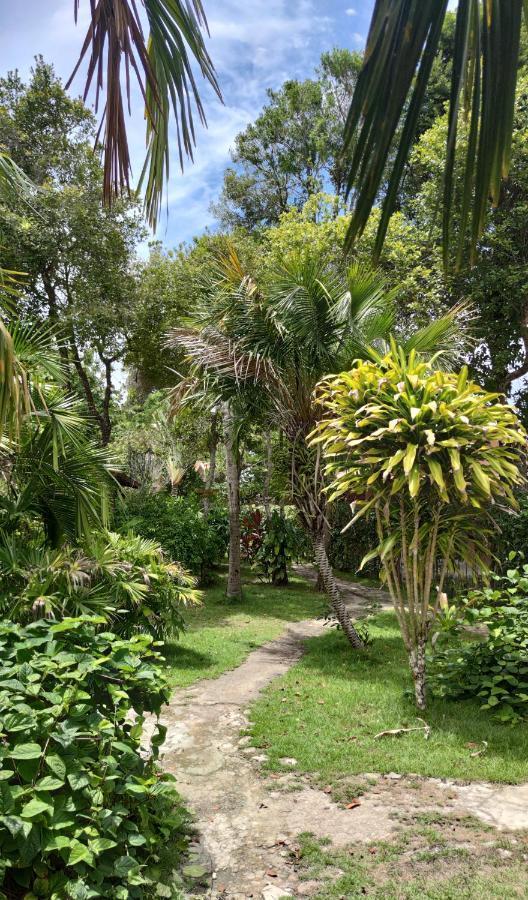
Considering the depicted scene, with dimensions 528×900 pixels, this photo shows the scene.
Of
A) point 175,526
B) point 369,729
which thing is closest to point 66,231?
point 175,526

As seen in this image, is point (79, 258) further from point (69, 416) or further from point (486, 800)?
point (486, 800)

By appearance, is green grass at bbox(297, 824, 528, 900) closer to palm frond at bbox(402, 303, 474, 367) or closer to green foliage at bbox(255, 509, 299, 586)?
palm frond at bbox(402, 303, 474, 367)

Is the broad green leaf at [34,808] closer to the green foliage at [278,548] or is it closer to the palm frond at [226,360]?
the palm frond at [226,360]

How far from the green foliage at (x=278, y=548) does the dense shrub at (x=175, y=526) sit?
117cm

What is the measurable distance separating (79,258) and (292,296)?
27.4ft

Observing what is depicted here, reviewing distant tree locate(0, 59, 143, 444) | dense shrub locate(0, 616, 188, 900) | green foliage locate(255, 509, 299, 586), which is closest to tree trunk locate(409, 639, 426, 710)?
dense shrub locate(0, 616, 188, 900)

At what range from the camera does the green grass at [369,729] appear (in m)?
4.18

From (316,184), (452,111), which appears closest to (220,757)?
(452,111)

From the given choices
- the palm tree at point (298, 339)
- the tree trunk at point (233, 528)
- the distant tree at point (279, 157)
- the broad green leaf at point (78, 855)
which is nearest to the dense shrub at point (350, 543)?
the tree trunk at point (233, 528)

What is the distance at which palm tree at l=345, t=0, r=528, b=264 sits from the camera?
69 centimetres

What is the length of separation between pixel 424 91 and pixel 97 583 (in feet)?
16.3

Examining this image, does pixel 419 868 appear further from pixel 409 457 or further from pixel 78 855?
pixel 409 457

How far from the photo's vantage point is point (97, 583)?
16.9 ft

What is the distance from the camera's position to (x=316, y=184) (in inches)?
838
